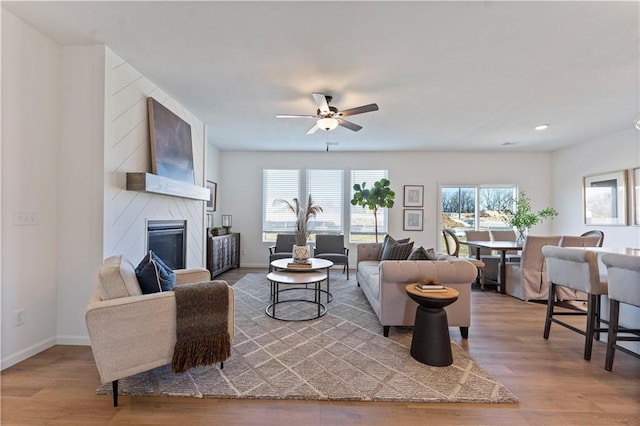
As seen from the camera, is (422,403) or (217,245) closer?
(422,403)

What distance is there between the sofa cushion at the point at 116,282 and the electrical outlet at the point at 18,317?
1083 millimetres

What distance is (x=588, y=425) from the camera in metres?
1.64

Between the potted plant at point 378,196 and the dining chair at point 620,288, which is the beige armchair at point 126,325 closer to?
the dining chair at point 620,288

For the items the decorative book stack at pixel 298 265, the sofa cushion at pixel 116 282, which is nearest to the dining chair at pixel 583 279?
the decorative book stack at pixel 298 265

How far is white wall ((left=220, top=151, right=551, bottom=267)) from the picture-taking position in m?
6.23

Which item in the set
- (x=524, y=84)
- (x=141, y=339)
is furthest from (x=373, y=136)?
(x=141, y=339)

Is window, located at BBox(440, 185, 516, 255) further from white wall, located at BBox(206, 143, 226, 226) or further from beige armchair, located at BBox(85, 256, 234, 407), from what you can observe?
beige armchair, located at BBox(85, 256, 234, 407)

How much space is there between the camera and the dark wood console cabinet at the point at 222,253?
194 inches

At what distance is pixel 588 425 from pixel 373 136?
14.5 ft

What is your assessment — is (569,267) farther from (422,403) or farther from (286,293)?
(286,293)

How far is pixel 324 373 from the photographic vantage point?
213cm

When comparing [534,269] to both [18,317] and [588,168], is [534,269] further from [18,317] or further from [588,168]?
[18,317]

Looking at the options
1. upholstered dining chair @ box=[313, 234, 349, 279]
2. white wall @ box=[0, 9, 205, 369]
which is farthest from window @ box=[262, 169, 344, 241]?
white wall @ box=[0, 9, 205, 369]

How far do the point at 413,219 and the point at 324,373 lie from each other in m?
4.87
